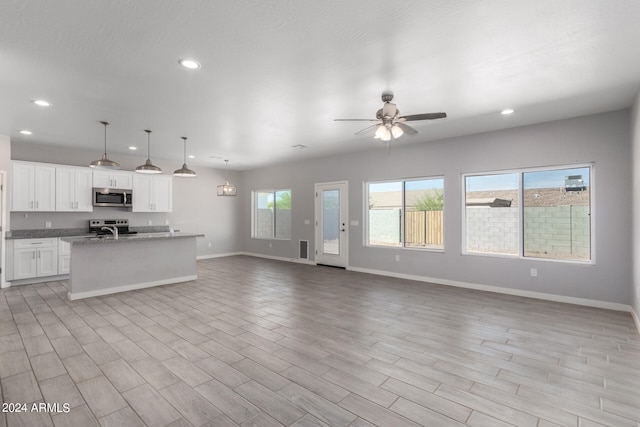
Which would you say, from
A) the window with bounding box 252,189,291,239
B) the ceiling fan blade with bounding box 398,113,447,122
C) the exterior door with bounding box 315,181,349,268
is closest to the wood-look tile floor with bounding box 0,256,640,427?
the ceiling fan blade with bounding box 398,113,447,122

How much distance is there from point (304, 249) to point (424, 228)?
3.33 metres

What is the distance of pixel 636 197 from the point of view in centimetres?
364

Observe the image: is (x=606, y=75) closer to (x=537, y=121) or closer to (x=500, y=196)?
(x=537, y=121)

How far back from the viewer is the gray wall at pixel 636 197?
11.5ft

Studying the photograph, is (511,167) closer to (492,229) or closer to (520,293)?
(492,229)

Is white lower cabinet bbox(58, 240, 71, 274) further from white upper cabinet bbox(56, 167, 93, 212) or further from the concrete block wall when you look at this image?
the concrete block wall

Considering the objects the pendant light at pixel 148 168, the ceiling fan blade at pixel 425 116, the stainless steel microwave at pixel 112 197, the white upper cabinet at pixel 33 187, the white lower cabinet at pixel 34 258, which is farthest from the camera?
the stainless steel microwave at pixel 112 197

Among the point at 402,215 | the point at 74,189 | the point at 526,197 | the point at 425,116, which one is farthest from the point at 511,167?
the point at 74,189

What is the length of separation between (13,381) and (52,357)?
0.40m

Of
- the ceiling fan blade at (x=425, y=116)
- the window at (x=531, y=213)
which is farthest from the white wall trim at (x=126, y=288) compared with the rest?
the window at (x=531, y=213)

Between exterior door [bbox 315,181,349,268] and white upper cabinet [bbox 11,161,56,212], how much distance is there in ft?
18.2

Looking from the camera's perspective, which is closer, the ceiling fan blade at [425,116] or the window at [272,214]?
the ceiling fan blade at [425,116]

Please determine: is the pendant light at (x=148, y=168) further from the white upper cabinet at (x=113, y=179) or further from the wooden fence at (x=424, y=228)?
the wooden fence at (x=424, y=228)

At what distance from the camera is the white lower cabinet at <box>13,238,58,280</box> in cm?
552
